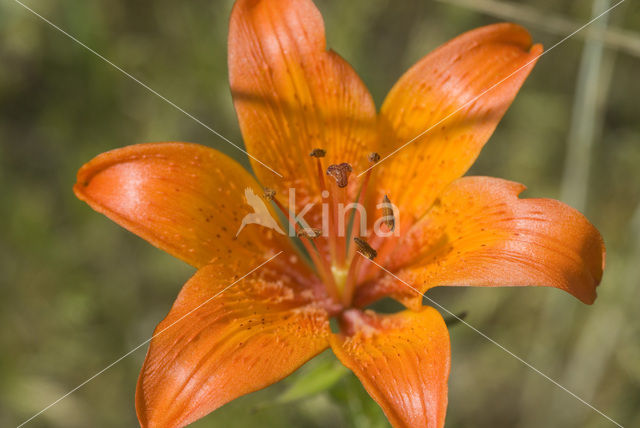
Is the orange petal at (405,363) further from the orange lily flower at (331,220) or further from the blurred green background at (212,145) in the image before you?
the blurred green background at (212,145)

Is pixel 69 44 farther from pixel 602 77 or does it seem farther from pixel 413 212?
pixel 602 77

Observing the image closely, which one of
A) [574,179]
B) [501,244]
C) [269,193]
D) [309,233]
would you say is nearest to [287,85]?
[269,193]

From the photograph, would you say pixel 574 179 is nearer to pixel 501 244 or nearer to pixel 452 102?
pixel 452 102

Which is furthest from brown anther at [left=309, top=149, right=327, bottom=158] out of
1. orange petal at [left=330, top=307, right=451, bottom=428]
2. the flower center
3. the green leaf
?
the green leaf

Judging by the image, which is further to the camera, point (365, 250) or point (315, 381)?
point (315, 381)

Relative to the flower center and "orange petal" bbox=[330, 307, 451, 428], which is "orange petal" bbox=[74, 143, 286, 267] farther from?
"orange petal" bbox=[330, 307, 451, 428]

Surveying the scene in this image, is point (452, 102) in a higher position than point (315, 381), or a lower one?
higher

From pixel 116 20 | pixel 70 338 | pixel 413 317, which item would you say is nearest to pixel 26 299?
pixel 70 338
